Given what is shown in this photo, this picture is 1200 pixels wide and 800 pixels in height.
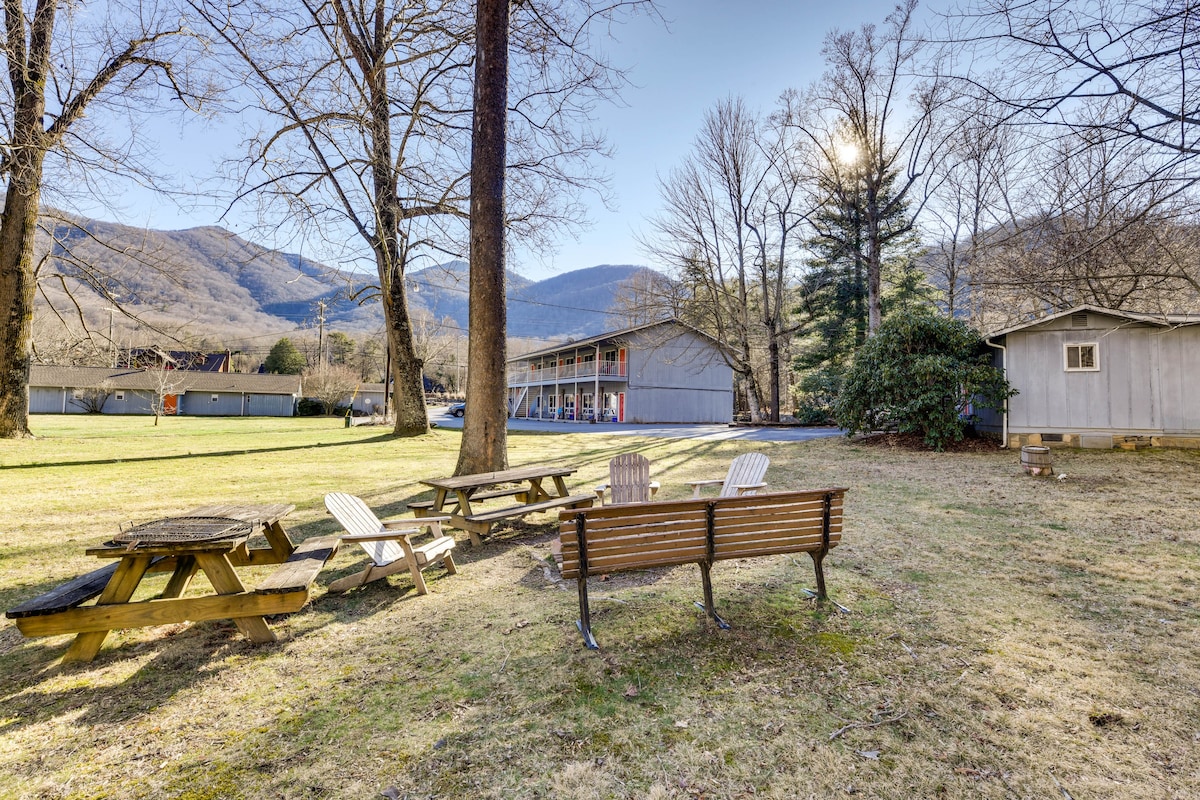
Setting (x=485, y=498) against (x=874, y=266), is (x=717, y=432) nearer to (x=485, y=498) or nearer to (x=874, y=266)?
(x=874, y=266)

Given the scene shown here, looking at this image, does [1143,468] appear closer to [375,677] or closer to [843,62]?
[375,677]

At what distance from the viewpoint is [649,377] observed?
34.0 m

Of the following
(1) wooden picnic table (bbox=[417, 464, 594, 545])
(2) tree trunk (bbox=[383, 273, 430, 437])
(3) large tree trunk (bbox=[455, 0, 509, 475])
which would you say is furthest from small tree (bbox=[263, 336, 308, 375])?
(1) wooden picnic table (bbox=[417, 464, 594, 545])

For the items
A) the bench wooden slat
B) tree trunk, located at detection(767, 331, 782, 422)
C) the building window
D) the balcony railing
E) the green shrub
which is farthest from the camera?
the balcony railing

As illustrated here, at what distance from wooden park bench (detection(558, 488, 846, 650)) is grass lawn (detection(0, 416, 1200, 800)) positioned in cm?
53

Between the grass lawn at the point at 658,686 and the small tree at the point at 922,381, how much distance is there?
866 centimetres

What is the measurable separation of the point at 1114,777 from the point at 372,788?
3.05 metres

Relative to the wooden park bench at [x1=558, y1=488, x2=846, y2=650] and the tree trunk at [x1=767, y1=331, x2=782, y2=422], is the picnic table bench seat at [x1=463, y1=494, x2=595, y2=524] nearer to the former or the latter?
the wooden park bench at [x1=558, y1=488, x2=846, y2=650]

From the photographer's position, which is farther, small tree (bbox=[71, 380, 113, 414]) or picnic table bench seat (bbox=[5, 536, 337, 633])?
small tree (bbox=[71, 380, 113, 414])

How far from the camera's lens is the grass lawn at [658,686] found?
2.16 metres

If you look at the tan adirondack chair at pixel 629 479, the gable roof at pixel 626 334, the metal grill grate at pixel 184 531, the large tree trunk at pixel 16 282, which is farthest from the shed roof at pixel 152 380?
the tan adirondack chair at pixel 629 479

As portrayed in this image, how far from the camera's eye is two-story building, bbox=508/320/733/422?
107 ft

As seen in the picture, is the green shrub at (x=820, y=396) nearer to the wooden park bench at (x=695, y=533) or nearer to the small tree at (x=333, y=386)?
the wooden park bench at (x=695, y=533)

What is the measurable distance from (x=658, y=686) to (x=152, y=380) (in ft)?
182
